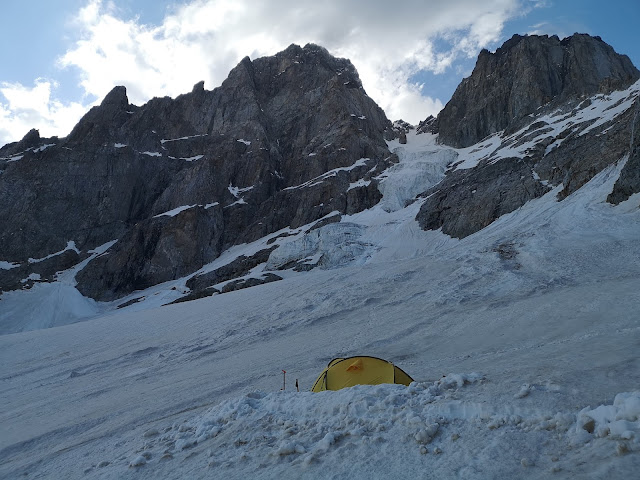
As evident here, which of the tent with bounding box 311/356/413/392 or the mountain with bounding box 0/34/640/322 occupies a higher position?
the mountain with bounding box 0/34/640/322

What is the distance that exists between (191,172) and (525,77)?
69.6m

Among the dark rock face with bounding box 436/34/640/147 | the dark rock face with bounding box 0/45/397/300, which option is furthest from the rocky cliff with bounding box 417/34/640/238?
the dark rock face with bounding box 0/45/397/300

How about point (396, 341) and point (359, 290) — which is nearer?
point (396, 341)

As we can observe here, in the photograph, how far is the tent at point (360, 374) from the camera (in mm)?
8992

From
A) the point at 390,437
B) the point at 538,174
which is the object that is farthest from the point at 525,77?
the point at 390,437

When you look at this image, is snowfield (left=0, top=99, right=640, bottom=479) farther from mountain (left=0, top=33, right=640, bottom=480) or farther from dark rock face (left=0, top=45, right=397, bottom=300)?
dark rock face (left=0, top=45, right=397, bottom=300)

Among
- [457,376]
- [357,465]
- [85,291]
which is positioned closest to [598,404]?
[457,376]

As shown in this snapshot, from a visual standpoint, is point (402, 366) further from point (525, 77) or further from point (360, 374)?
point (525, 77)

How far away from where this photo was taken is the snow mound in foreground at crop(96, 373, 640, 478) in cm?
439

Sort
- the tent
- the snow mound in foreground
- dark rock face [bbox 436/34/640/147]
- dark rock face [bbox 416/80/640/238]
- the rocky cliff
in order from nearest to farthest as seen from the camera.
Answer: the snow mound in foreground, the tent, dark rock face [bbox 416/80/640/238], the rocky cliff, dark rock face [bbox 436/34/640/147]

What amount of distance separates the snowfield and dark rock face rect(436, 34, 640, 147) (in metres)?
65.3

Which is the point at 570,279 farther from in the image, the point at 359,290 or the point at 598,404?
the point at 598,404

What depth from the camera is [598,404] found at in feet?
17.0

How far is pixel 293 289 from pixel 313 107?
84966 mm
